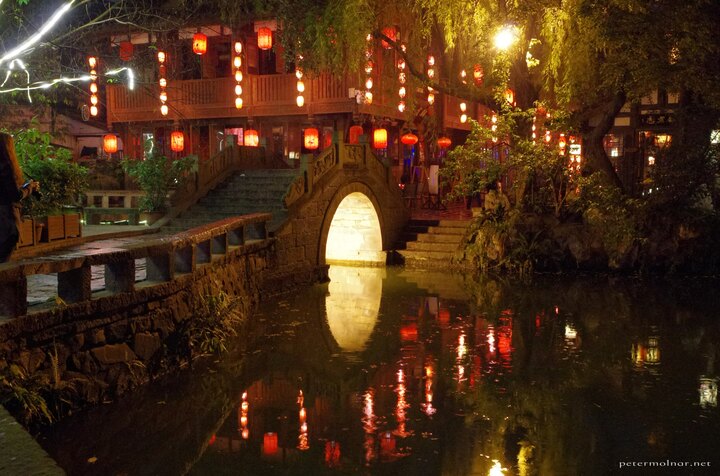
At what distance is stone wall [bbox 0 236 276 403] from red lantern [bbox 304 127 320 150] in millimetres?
11122

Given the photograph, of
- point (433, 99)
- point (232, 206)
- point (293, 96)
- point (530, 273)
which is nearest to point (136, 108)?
point (293, 96)

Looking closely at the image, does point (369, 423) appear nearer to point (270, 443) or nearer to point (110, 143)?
point (270, 443)

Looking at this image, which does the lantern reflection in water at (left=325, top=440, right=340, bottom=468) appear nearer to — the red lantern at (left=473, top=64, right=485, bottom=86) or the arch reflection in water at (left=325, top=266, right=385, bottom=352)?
the arch reflection in water at (left=325, top=266, right=385, bottom=352)

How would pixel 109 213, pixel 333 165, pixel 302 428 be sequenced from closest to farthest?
pixel 302 428, pixel 333 165, pixel 109 213

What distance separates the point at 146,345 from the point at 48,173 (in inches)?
177

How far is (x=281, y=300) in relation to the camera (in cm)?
1447

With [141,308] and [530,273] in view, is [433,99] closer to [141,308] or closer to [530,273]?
A: [530,273]

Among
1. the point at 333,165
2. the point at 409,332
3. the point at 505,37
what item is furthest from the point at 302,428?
the point at 505,37

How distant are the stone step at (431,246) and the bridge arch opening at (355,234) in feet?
2.88

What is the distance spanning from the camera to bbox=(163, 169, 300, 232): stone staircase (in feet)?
55.7

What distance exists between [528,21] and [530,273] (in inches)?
237

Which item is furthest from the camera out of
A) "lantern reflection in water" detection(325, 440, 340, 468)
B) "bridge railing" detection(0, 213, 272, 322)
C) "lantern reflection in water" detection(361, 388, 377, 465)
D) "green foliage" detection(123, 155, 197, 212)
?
"green foliage" detection(123, 155, 197, 212)

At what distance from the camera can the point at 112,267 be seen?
8.34 m

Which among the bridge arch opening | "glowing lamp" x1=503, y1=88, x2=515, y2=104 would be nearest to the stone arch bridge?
the bridge arch opening
